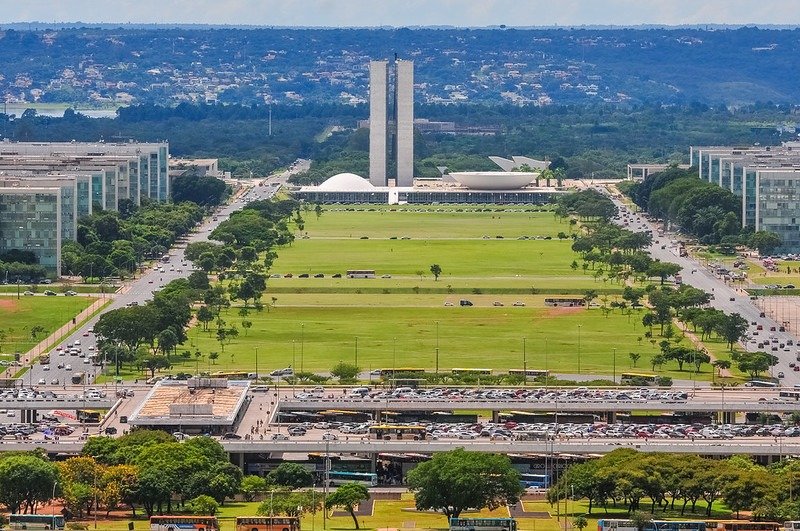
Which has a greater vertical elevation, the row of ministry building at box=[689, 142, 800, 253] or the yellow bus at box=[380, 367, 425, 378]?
the row of ministry building at box=[689, 142, 800, 253]

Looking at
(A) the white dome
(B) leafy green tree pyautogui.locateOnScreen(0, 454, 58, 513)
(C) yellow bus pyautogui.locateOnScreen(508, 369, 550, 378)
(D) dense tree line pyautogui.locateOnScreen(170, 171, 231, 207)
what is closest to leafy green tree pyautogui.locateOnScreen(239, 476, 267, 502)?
(B) leafy green tree pyautogui.locateOnScreen(0, 454, 58, 513)

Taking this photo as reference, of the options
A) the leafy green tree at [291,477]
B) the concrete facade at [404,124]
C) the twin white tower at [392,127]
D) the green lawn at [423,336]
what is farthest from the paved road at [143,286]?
the leafy green tree at [291,477]

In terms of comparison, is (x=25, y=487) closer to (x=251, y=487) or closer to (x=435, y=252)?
(x=251, y=487)

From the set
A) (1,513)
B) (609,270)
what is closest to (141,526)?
(1,513)

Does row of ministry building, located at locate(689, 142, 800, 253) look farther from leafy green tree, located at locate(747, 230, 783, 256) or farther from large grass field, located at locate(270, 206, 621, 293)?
large grass field, located at locate(270, 206, 621, 293)

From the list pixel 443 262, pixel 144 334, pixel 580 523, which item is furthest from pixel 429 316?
pixel 580 523

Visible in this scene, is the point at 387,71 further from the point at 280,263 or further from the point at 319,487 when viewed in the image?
the point at 319,487
